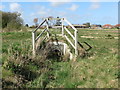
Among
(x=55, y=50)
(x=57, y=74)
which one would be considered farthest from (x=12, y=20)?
(x=57, y=74)

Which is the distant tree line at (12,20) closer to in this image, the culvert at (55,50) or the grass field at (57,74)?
the culvert at (55,50)

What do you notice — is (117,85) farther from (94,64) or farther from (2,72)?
(2,72)

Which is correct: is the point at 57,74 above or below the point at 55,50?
below

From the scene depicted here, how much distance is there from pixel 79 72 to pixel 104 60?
1642 millimetres

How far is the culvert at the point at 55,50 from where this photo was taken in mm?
10419

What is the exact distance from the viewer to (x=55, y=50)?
12.1 metres

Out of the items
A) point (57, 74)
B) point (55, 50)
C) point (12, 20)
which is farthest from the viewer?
point (12, 20)

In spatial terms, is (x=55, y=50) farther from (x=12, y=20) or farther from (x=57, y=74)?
(x=12, y=20)

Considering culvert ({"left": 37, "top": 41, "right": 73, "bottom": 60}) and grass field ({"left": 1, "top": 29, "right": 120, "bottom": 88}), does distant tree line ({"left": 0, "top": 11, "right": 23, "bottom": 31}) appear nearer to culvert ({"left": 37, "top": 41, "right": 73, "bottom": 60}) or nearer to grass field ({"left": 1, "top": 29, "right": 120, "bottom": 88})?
culvert ({"left": 37, "top": 41, "right": 73, "bottom": 60})

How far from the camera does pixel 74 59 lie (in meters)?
9.83

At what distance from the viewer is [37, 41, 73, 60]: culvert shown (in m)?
10.4

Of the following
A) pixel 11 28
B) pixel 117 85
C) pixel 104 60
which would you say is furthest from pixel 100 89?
pixel 11 28

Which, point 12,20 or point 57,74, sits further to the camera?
point 12,20

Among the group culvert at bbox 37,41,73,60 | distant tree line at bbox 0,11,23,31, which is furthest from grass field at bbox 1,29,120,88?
distant tree line at bbox 0,11,23,31
